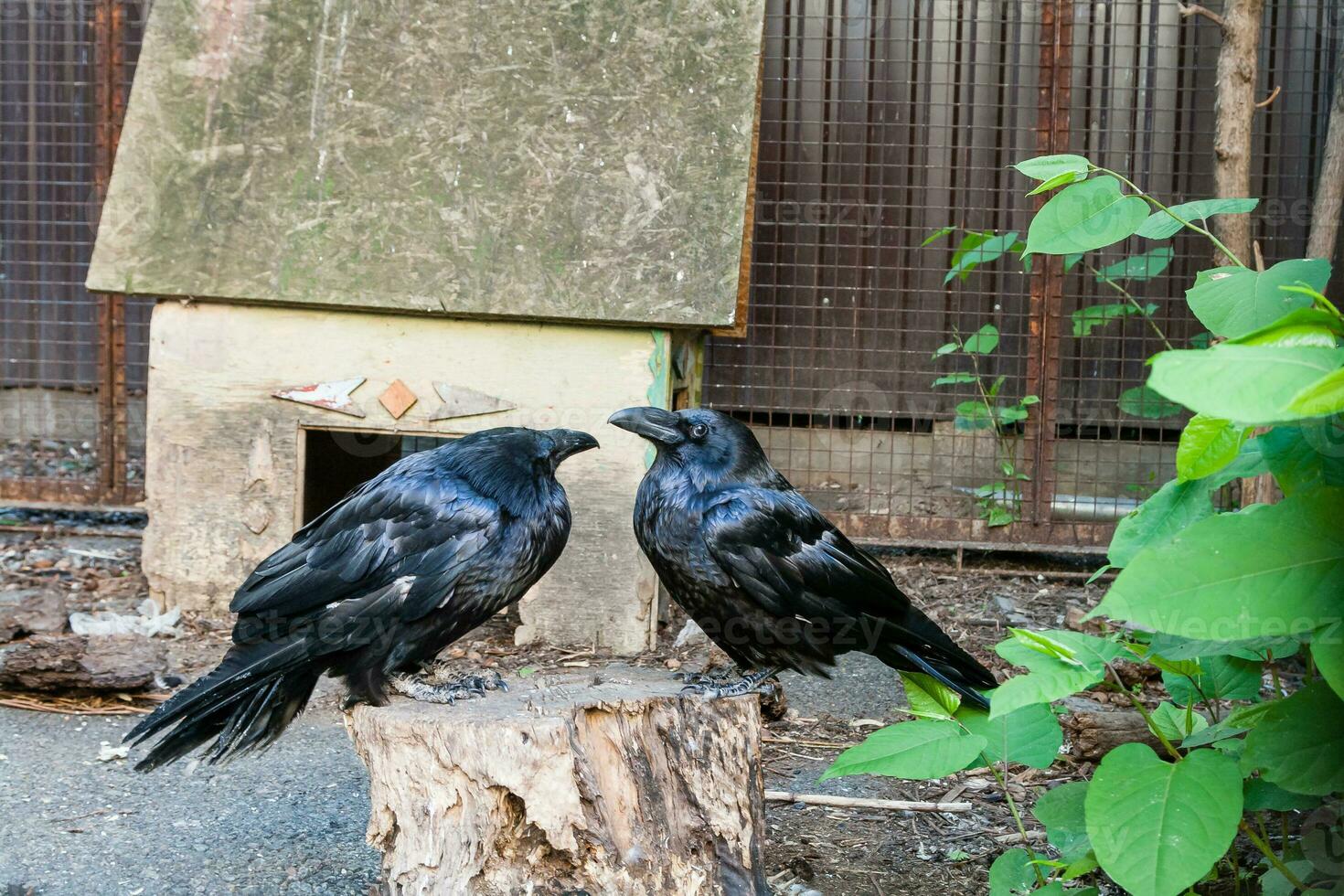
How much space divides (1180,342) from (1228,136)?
71.2 inches

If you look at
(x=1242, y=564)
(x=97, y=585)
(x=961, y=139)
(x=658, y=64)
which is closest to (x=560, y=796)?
(x=1242, y=564)

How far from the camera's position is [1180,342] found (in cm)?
617

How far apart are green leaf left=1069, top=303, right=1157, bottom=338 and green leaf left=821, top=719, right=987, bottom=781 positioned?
146 inches

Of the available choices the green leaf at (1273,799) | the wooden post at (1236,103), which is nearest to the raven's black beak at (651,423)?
the green leaf at (1273,799)

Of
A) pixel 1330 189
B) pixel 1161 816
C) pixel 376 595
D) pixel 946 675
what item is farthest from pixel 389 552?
pixel 1330 189

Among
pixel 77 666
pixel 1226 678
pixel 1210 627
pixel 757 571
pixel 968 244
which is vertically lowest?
pixel 77 666

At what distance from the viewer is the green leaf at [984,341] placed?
234 inches

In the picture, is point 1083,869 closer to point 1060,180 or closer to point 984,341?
point 1060,180

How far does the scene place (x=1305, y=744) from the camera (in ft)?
6.62

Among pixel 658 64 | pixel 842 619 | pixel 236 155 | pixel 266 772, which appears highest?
pixel 658 64

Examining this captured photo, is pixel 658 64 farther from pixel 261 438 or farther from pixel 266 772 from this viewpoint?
pixel 266 772

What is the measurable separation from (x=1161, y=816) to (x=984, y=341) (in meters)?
4.19

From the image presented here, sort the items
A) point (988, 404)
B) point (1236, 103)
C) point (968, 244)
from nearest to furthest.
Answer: point (1236, 103) → point (968, 244) → point (988, 404)

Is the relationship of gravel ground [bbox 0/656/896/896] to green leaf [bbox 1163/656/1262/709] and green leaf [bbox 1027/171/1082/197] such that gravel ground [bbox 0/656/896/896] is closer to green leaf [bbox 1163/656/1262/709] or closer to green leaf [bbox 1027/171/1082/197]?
green leaf [bbox 1163/656/1262/709]
